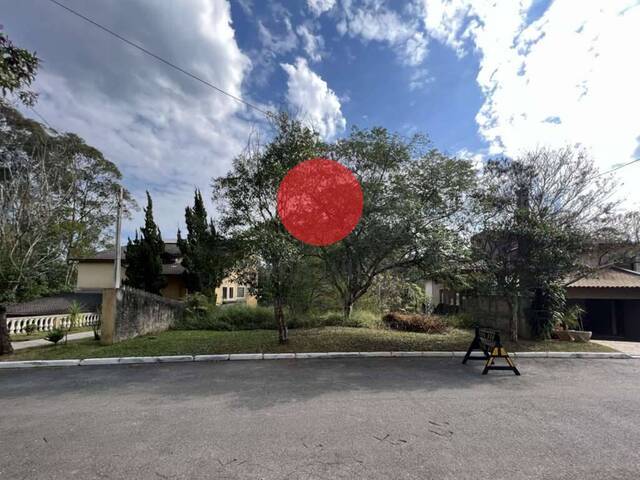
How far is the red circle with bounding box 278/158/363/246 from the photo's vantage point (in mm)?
7926

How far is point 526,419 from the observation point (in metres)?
3.87

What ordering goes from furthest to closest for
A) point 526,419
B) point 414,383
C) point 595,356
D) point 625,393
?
point 595,356 → point 414,383 → point 625,393 → point 526,419

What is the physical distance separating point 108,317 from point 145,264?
38.1ft

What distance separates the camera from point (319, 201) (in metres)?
8.56

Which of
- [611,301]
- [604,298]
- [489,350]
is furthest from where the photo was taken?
[611,301]

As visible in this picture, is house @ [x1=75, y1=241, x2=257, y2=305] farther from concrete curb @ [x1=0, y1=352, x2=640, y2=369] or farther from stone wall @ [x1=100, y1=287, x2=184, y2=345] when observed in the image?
concrete curb @ [x1=0, y1=352, x2=640, y2=369]

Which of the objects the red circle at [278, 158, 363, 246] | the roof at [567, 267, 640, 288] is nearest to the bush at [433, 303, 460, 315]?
the roof at [567, 267, 640, 288]

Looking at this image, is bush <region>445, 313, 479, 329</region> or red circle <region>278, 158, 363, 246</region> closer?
red circle <region>278, 158, 363, 246</region>

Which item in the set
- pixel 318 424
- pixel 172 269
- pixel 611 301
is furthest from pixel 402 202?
pixel 172 269

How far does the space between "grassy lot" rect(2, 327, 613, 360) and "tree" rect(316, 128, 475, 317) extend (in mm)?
2240

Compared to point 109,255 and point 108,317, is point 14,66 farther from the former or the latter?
point 109,255

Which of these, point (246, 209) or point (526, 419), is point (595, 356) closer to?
point (526, 419)

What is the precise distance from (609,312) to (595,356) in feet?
34.5

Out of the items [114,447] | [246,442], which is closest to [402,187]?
[246,442]
